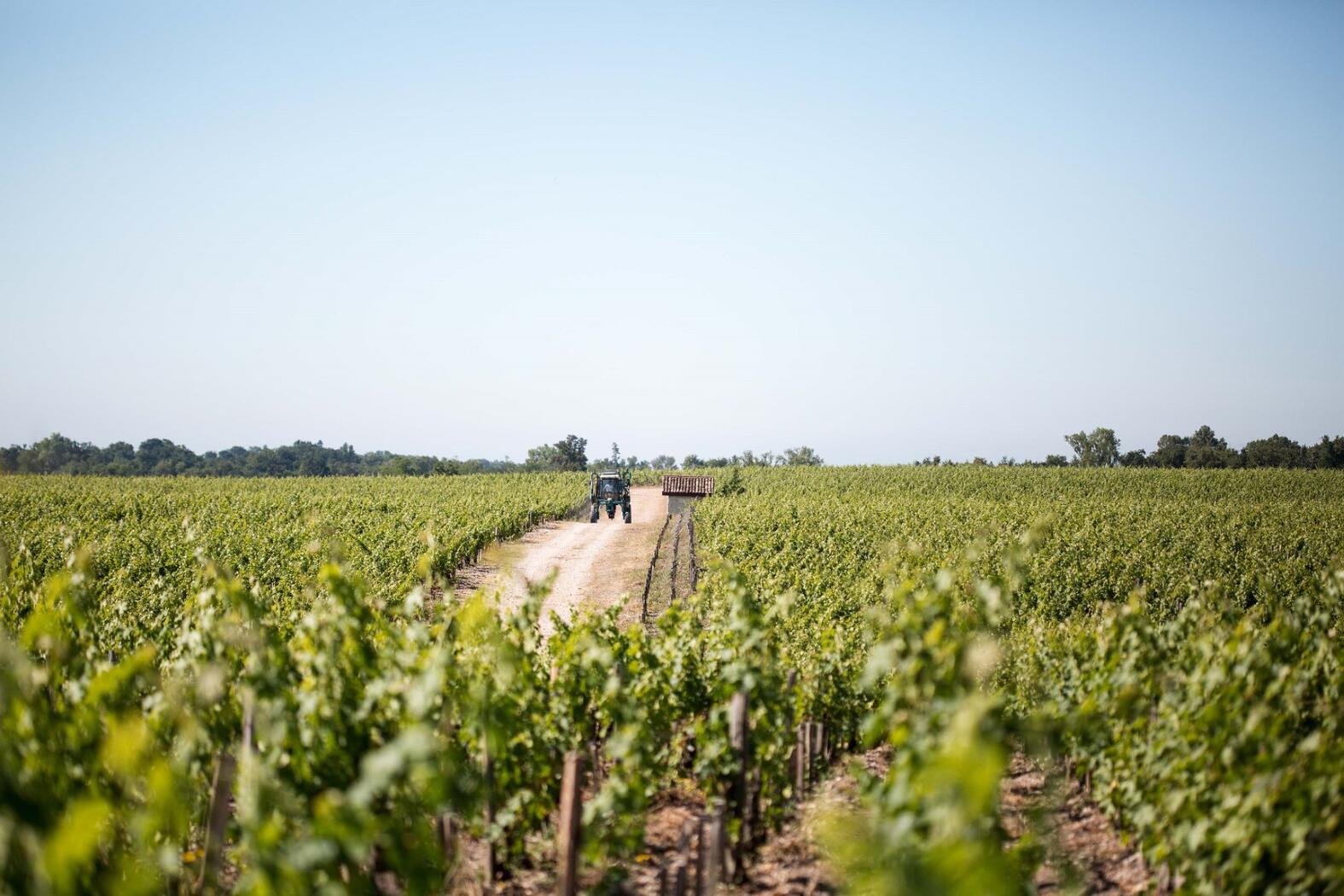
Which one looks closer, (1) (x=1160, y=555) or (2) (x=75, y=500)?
(1) (x=1160, y=555)

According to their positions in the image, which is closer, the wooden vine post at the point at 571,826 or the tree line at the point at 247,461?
the wooden vine post at the point at 571,826

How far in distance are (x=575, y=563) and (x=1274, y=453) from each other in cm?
10519

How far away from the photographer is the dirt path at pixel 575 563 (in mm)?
18031

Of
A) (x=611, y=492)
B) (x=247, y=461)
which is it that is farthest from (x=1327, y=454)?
(x=247, y=461)

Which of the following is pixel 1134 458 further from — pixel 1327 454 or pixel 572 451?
pixel 572 451

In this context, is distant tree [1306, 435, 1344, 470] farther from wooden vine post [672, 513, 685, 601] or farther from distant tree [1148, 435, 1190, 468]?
wooden vine post [672, 513, 685, 601]

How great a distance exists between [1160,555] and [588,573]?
1525cm

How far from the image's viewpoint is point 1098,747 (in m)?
5.96

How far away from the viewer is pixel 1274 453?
97.1 metres

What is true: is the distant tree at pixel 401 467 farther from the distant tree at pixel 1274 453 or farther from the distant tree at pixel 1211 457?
the distant tree at pixel 1274 453

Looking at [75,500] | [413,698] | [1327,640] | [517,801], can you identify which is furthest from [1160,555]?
[75,500]

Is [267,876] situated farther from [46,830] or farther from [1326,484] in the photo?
[1326,484]

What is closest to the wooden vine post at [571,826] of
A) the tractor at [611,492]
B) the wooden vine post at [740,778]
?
the wooden vine post at [740,778]

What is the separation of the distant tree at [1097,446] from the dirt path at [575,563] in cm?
9940
